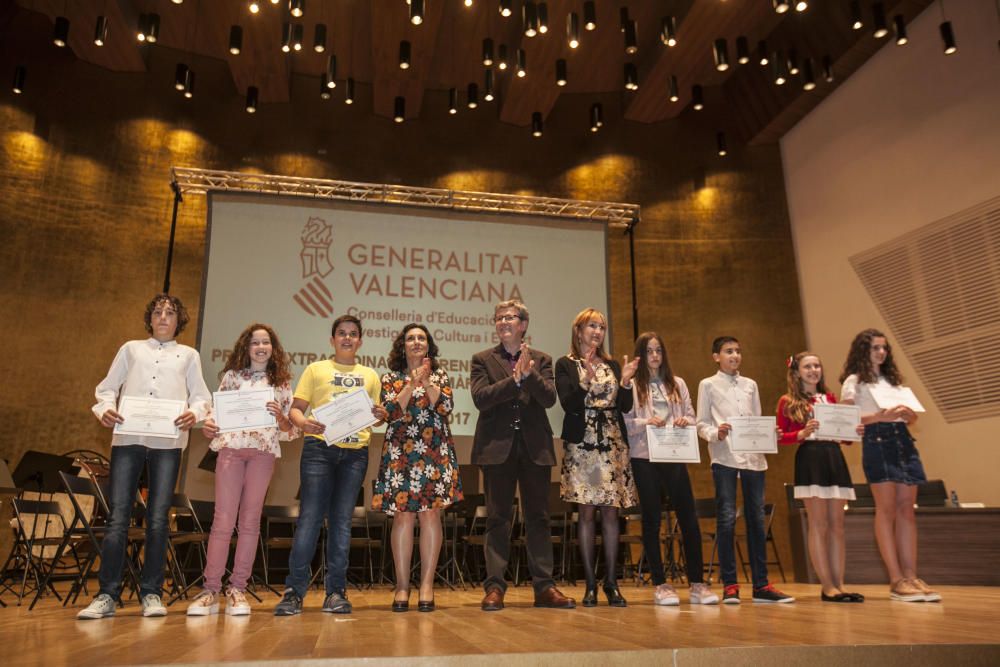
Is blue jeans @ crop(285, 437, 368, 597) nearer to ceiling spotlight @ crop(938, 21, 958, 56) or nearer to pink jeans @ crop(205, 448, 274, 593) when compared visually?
pink jeans @ crop(205, 448, 274, 593)

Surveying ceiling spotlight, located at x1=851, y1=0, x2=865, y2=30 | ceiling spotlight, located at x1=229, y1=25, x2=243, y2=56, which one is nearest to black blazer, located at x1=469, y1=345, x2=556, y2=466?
ceiling spotlight, located at x1=229, y1=25, x2=243, y2=56

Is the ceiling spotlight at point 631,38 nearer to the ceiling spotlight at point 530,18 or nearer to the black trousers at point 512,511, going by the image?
the ceiling spotlight at point 530,18

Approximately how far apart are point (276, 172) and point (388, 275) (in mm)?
2571

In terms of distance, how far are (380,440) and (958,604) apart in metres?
6.09

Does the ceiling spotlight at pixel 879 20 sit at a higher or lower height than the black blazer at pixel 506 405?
higher

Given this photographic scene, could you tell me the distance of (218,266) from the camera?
23.3 feet

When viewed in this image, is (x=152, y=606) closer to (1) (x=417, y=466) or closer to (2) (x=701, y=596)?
(1) (x=417, y=466)

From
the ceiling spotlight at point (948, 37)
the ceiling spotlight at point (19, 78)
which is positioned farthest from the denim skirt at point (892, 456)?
the ceiling spotlight at point (19, 78)

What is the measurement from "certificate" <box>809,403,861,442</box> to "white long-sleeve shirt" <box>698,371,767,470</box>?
324mm

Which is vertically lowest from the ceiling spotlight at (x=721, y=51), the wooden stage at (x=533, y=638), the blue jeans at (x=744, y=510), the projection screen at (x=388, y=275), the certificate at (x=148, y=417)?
the wooden stage at (x=533, y=638)

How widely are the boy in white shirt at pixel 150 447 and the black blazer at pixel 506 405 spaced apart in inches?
53.4

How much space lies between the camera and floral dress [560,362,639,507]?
3.52m

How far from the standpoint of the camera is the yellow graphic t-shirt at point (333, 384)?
3436mm

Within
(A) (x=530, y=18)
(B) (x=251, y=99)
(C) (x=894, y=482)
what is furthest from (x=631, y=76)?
(C) (x=894, y=482)
